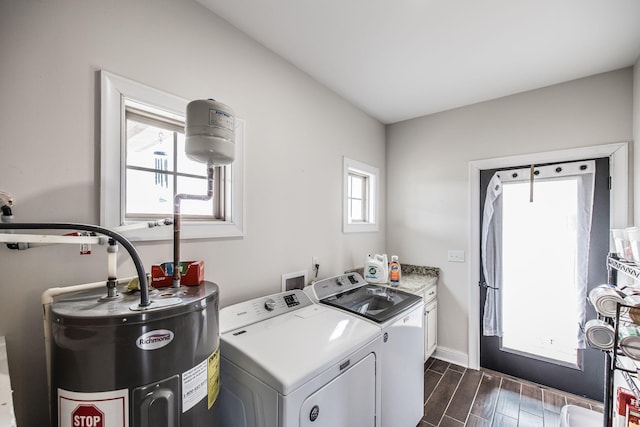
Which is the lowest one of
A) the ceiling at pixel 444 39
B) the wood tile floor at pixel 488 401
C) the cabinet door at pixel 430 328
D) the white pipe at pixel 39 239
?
the wood tile floor at pixel 488 401

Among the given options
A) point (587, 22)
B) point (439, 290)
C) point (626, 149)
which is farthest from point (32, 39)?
point (626, 149)

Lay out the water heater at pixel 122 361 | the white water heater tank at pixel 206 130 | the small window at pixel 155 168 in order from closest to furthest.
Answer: the water heater at pixel 122 361 → the white water heater tank at pixel 206 130 → the small window at pixel 155 168

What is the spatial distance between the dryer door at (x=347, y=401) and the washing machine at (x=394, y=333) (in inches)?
6.4

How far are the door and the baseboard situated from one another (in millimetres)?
161

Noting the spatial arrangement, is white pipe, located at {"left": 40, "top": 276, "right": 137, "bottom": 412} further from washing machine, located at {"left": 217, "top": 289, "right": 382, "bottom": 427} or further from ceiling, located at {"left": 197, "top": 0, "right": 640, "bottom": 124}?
ceiling, located at {"left": 197, "top": 0, "right": 640, "bottom": 124}

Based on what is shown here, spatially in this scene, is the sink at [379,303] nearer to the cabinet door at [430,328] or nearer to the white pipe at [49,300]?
the cabinet door at [430,328]

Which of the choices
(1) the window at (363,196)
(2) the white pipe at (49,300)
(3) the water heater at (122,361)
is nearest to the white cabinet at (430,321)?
(1) the window at (363,196)

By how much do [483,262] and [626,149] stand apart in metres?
1.32

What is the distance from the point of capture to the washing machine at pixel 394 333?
1507 millimetres

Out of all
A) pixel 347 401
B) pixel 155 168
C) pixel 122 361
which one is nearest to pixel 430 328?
pixel 347 401

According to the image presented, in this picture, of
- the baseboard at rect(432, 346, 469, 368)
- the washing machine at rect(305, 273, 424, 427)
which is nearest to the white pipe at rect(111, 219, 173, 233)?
the washing machine at rect(305, 273, 424, 427)

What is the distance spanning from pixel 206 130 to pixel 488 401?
2.78 meters

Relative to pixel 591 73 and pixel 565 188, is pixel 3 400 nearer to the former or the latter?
pixel 565 188

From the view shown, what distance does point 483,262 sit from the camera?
8.34 ft
